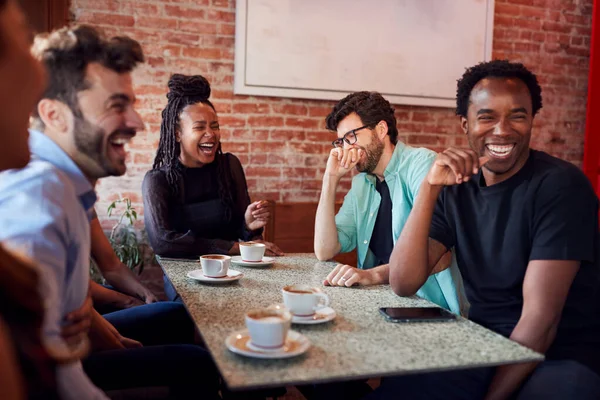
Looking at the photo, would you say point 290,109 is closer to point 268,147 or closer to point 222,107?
point 268,147

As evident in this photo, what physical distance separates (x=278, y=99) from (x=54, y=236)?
2.68 m

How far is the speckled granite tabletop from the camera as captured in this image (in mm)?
1104

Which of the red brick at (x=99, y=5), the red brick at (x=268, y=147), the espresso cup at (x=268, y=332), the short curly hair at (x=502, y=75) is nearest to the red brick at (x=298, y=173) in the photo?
the red brick at (x=268, y=147)

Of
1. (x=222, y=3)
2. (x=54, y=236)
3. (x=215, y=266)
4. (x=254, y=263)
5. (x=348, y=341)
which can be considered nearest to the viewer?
(x=54, y=236)

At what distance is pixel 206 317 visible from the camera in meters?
1.44

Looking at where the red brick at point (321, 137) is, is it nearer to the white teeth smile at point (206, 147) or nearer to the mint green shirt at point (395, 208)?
the white teeth smile at point (206, 147)

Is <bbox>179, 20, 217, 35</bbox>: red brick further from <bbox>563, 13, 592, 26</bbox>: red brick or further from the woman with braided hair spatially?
<bbox>563, 13, 592, 26</bbox>: red brick

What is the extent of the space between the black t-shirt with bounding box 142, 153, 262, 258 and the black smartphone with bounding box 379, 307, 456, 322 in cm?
112

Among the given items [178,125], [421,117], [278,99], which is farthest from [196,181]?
[421,117]

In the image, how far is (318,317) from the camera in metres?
1.42

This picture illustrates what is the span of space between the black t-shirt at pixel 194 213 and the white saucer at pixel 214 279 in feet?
1.64

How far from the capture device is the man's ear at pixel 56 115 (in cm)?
133

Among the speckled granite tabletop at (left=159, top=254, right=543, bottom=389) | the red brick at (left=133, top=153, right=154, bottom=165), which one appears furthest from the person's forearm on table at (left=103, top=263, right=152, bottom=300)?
the red brick at (left=133, top=153, right=154, bottom=165)

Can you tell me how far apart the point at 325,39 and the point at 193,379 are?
2664 mm
